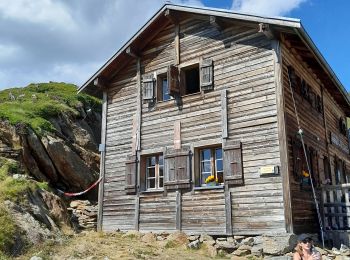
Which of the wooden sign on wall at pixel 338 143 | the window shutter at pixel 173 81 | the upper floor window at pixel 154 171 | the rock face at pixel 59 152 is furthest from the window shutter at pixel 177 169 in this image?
the wooden sign on wall at pixel 338 143

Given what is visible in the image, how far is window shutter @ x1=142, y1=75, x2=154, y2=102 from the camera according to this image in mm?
15109

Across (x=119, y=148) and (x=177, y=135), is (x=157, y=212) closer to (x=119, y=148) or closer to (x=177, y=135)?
(x=177, y=135)

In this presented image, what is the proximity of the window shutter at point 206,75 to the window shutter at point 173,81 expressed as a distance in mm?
1014

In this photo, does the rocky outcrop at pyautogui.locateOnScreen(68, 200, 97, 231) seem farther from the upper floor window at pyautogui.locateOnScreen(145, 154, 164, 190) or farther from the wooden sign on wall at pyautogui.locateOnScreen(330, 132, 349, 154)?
the wooden sign on wall at pyautogui.locateOnScreen(330, 132, 349, 154)

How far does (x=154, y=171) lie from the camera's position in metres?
14.8

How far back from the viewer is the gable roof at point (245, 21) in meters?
12.0

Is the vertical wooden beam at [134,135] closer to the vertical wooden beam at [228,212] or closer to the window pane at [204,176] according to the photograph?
the window pane at [204,176]

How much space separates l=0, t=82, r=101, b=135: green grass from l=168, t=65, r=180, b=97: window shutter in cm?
710

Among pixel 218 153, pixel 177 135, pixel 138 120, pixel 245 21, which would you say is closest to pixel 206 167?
pixel 218 153

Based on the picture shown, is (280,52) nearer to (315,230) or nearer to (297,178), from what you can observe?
(297,178)

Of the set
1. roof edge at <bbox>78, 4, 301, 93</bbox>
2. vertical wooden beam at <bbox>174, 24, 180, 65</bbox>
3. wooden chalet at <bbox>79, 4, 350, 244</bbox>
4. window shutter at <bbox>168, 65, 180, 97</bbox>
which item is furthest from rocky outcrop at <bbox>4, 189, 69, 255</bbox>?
vertical wooden beam at <bbox>174, 24, 180, 65</bbox>

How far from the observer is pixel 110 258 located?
10344mm

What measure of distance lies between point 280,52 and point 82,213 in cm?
987

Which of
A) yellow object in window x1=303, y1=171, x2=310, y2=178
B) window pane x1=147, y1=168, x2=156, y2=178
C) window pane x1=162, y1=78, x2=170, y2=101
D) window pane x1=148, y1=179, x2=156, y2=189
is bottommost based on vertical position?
window pane x1=148, y1=179, x2=156, y2=189
